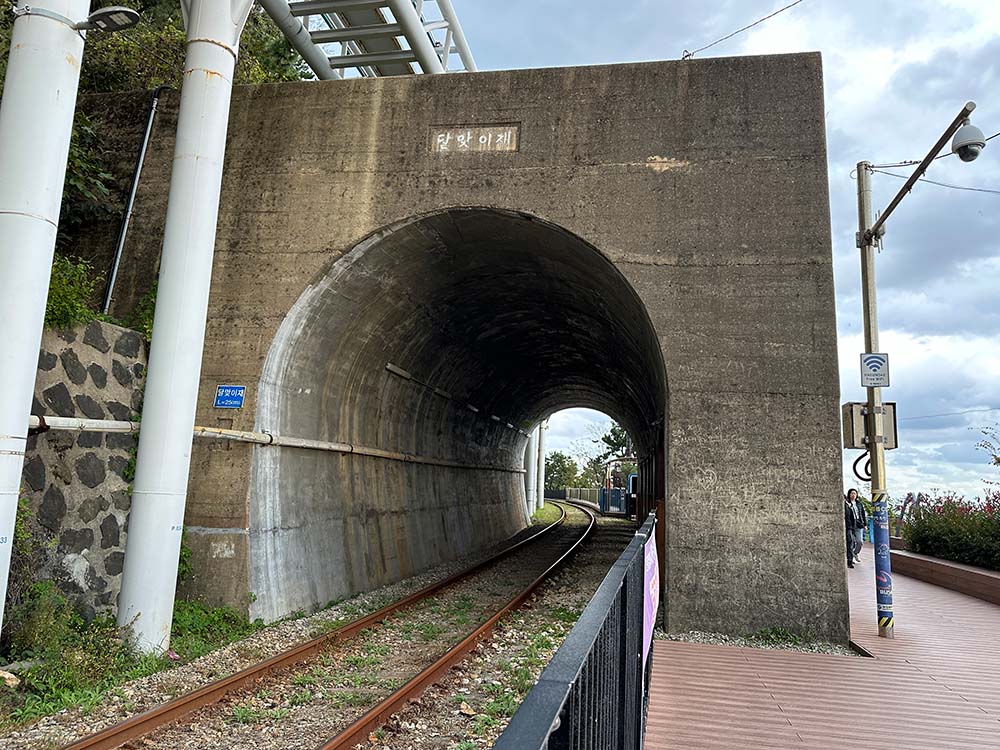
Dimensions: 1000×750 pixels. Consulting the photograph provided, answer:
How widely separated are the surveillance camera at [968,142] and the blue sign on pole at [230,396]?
850 centimetres

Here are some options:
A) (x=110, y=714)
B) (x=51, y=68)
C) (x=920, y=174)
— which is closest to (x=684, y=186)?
(x=920, y=174)

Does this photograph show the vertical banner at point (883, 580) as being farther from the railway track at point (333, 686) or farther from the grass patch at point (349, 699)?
the grass patch at point (349, 699)

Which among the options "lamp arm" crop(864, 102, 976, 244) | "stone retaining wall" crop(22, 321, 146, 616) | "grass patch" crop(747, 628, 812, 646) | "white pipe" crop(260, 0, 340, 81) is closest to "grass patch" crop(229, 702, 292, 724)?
"stone retaining wall" crop(22, 321, 146, 616)

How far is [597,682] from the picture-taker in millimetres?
2012

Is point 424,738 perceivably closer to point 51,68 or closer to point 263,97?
point 51,68

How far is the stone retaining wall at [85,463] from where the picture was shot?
6.93 meters

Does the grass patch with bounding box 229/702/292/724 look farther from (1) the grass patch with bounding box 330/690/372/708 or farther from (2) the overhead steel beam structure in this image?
(2) the overhead steel beam structure

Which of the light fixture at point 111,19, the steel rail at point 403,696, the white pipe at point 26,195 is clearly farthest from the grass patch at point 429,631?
the light fixture at point 111,19

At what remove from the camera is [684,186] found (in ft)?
28.5

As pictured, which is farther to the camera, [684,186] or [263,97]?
[263,97]

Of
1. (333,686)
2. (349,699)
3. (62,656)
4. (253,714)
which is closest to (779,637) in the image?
(349,699)

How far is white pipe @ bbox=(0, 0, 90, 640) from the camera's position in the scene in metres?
5.59

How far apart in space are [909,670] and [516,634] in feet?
13.5

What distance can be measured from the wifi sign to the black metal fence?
558 cm
